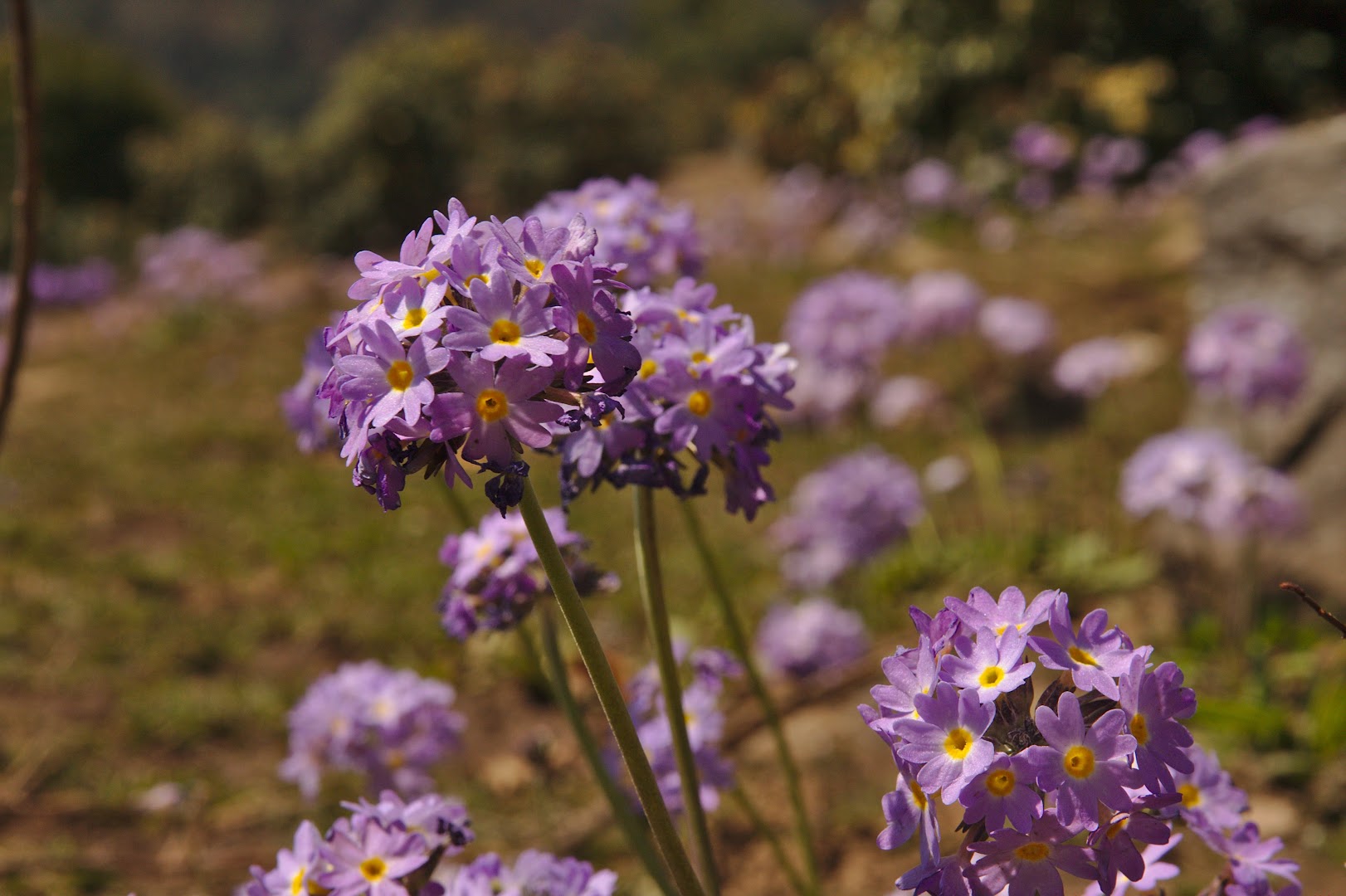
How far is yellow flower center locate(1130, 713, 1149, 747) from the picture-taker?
1119 millimetres

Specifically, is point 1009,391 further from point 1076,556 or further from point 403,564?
point 403,564

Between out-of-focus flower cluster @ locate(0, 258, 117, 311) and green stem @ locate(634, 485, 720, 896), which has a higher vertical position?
out-of-focus flower cluster @ locate(0, 258, 117, 311)

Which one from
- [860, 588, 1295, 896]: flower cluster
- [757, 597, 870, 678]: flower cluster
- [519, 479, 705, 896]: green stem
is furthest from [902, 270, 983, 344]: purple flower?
[519, 479, 705, 896]: green stem

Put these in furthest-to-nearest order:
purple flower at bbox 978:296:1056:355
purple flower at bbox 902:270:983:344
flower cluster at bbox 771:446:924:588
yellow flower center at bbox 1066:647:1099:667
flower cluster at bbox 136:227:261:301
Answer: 1. flower cluster at bbox 136:227:261:301
2. purple flower at bbox 978:296:1056:355
3. purple flower at bbox 902:270:983:344
4. flower cluster at bbox 771:446:924:588
5. yellow flower center at bbox 1066:647:1099:667

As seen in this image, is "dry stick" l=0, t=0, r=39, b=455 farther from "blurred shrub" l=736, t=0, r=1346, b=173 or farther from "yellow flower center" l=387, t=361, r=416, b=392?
"blurred shrub" l=736, t=0, r=1346, b=173

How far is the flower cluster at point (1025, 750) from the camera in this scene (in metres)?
1.10

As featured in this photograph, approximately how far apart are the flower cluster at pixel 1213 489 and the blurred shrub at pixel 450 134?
43.0 feet

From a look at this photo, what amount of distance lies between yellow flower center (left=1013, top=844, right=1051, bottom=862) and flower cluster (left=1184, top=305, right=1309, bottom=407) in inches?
120

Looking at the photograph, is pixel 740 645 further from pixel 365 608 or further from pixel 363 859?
pixel 365 608

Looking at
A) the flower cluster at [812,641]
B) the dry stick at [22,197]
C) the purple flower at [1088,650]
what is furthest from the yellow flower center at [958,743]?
the flower cluster at [812,641]

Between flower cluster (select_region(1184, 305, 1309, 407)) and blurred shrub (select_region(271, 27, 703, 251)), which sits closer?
flower cluster (select_region(1184, 305, 1309, 407))

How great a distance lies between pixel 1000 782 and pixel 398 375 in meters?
0.75

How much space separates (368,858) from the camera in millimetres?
1366

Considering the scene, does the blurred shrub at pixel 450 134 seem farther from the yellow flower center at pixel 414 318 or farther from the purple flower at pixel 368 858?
the yellow flower center at pixel 414 318
